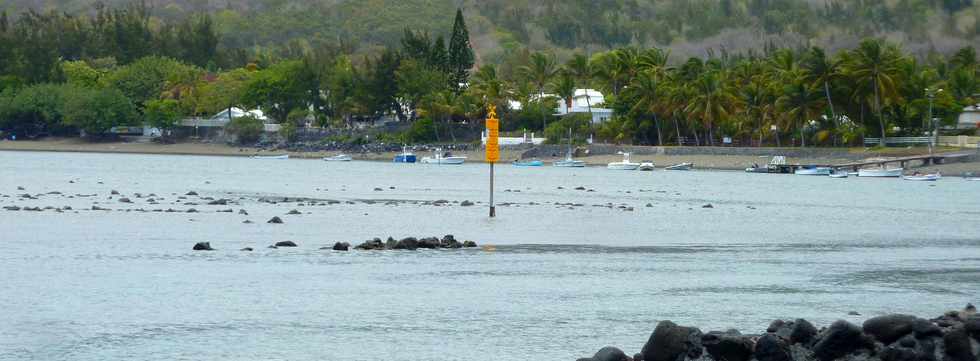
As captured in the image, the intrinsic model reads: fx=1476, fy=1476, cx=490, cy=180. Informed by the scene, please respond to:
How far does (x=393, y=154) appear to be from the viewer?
159 metres

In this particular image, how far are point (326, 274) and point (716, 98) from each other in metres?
101

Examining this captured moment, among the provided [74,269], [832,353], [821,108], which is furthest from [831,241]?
[821,108]

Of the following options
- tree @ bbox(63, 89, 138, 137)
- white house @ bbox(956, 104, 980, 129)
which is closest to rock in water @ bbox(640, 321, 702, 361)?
white house @ bbox(956, 104, 980, 129)

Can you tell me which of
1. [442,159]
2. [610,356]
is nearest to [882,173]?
[442,159]

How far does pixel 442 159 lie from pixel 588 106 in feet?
76.8

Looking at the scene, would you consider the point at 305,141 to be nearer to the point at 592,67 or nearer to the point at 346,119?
the point at 346,119

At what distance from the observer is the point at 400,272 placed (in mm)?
34625

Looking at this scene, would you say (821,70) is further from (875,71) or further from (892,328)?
(892,328)

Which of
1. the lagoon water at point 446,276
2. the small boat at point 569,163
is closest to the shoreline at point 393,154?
the small boat at point 569,163

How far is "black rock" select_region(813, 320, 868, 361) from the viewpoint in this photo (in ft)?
65.8

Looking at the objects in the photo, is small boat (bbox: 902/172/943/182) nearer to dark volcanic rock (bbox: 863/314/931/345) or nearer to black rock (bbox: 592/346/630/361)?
dark volcanic rock (bbox: 863/314/931/345)

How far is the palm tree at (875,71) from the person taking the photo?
119438 millimetres

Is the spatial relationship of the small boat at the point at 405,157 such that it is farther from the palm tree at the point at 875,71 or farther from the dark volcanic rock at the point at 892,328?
the dark volcanic rock at the point at 892,328

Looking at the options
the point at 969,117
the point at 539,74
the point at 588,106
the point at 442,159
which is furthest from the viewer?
the point at 539,74
